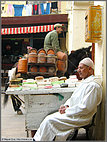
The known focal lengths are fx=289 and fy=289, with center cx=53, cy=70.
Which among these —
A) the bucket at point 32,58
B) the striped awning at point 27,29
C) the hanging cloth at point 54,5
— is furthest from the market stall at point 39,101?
the hanging cloth at point 54,5

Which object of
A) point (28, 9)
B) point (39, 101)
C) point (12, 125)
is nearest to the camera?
point (39, 101)

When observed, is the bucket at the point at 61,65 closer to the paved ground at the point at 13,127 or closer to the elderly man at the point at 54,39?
the elderly man at the point at 54,39

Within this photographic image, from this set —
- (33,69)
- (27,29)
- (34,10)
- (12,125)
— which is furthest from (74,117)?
(34,10)

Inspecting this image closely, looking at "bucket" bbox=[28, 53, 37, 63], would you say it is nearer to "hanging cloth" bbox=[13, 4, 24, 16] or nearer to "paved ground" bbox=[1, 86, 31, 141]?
"paved ground" bbox=[1, 86, 31, 141]

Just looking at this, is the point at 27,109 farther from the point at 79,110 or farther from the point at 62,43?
the point at 62,43

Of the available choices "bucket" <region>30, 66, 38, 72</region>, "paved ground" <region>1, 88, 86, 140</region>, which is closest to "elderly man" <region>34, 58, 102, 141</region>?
"paved ground" <region>1, 88, 86, 140</region>

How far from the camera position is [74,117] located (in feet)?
14.3

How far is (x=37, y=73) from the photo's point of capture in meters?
8.52

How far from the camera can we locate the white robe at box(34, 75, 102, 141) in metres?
4.30

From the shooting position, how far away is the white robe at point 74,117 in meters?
4.30

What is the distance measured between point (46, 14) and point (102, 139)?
1573 cm

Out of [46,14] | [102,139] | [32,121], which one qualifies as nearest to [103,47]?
[102,139]

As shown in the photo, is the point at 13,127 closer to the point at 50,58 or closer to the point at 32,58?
the point at 32,58

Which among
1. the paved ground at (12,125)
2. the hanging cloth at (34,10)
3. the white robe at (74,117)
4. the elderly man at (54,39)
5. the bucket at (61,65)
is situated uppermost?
the hanging cloth at (34,10)
